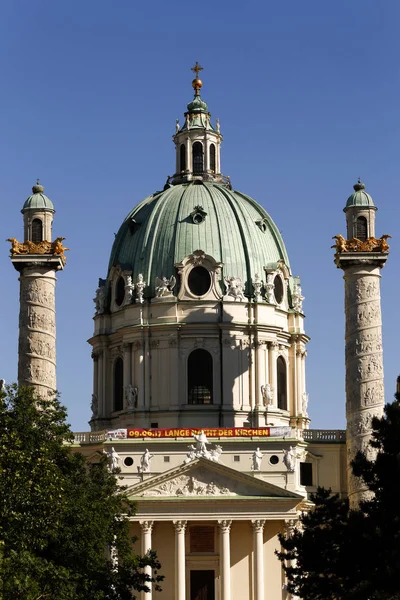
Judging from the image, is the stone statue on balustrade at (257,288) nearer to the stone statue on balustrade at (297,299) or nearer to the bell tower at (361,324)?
the stone statue on balustrade at (297,299)

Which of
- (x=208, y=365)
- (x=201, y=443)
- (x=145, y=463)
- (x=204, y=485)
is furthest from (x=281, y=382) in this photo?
(x=204, y=485)

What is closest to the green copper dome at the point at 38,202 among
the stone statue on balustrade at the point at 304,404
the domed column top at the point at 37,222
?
the domed column top at the point at 37,222

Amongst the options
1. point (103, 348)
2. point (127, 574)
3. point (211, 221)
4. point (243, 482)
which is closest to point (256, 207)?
point (211, 221)

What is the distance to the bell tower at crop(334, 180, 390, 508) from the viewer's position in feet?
346

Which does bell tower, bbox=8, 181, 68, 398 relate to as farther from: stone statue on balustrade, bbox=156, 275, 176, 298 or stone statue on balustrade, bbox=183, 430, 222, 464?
stone statue on balustrade, bbox=156, 275, 176, 298

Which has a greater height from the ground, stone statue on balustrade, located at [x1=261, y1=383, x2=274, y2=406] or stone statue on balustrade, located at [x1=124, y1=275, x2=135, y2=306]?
stone statue on balustrade, located at [x1=124, y1=275, x2=135, y2=306]

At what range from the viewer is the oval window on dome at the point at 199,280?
119375 millimetres

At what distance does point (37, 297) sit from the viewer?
109m

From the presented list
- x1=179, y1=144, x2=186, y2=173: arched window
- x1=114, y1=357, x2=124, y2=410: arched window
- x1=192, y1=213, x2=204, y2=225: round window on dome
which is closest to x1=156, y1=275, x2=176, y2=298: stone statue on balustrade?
x1=192, y1=213, x2=204, y2=225: round window on dome

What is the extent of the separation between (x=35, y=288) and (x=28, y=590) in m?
44.0

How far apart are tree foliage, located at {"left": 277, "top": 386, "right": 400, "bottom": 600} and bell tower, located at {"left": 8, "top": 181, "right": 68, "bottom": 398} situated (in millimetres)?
37041

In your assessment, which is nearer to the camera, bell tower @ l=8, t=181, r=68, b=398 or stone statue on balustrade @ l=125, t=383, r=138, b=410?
bell tower @ l=8, t=181, r=68, b=398

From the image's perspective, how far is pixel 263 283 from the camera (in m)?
120

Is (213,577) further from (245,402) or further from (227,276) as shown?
(227,276)
